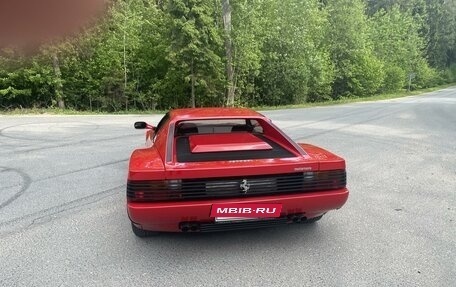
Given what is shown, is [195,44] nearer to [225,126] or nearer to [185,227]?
[225,126]

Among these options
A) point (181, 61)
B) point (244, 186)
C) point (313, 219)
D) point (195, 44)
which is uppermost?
point (195, 44)

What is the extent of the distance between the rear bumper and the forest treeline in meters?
17.5

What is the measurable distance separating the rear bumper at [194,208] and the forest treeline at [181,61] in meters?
17.5

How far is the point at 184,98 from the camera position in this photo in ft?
76.1

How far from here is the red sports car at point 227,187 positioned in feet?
8.86

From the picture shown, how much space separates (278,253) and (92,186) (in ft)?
10.2

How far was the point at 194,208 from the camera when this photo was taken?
267 cm

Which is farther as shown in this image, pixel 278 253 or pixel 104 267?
pixel 278 253

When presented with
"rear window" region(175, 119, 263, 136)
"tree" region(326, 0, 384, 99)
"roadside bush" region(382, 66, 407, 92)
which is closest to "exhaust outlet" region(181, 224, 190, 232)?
"rear window" region(175, 119, 263, 136)

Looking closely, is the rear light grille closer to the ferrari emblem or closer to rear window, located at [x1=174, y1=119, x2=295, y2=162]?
the ferrari emblem

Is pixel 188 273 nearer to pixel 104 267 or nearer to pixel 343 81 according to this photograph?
pixel 104 267

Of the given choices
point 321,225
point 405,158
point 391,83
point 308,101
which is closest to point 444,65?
point 391,83

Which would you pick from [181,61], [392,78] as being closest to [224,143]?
[181,61]

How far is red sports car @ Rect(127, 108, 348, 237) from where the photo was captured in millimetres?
2701
